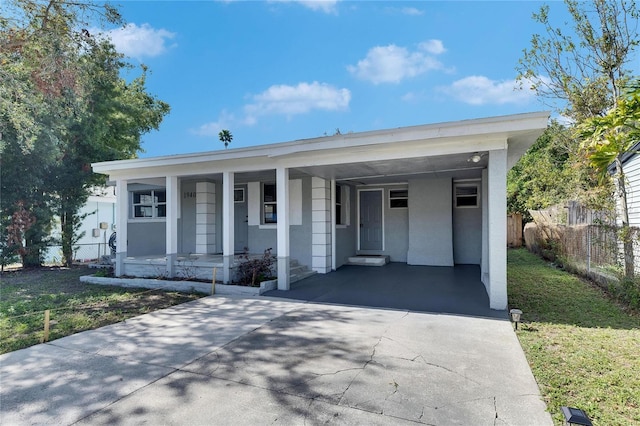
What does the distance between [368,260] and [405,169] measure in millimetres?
3429

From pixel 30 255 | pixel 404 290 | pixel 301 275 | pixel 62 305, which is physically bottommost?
pixel 62 305

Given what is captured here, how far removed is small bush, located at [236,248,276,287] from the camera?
771 centimetres

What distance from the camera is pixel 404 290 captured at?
706 cm

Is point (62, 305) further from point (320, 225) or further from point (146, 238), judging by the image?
point (320, 225)

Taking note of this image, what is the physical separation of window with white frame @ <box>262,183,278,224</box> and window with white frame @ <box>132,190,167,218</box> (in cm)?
382

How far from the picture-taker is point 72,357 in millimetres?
3908

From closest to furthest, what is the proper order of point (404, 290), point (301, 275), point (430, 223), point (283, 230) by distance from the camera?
point (404, 290)
point (283, 230)
point (301, 275)
point (430, 223)

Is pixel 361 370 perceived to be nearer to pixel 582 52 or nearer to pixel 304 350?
pixel 304 350

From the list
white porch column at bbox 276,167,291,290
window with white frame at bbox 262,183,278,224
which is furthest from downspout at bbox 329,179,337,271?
white porch column at bbox 276,167,291,290

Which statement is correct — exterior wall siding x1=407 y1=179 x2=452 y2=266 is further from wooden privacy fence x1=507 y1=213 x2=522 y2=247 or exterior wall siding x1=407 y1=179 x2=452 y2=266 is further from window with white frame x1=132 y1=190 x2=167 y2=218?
wooden privacy fence x1=507 y1=213 x2=522 y2=247

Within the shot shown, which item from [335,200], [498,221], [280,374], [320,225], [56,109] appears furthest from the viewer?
[335,200]

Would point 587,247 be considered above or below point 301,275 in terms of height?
above

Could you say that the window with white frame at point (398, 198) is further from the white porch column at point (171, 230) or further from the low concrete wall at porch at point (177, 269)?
the white porch column at point (171, 230)

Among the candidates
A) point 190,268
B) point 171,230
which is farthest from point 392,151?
point 171,230
